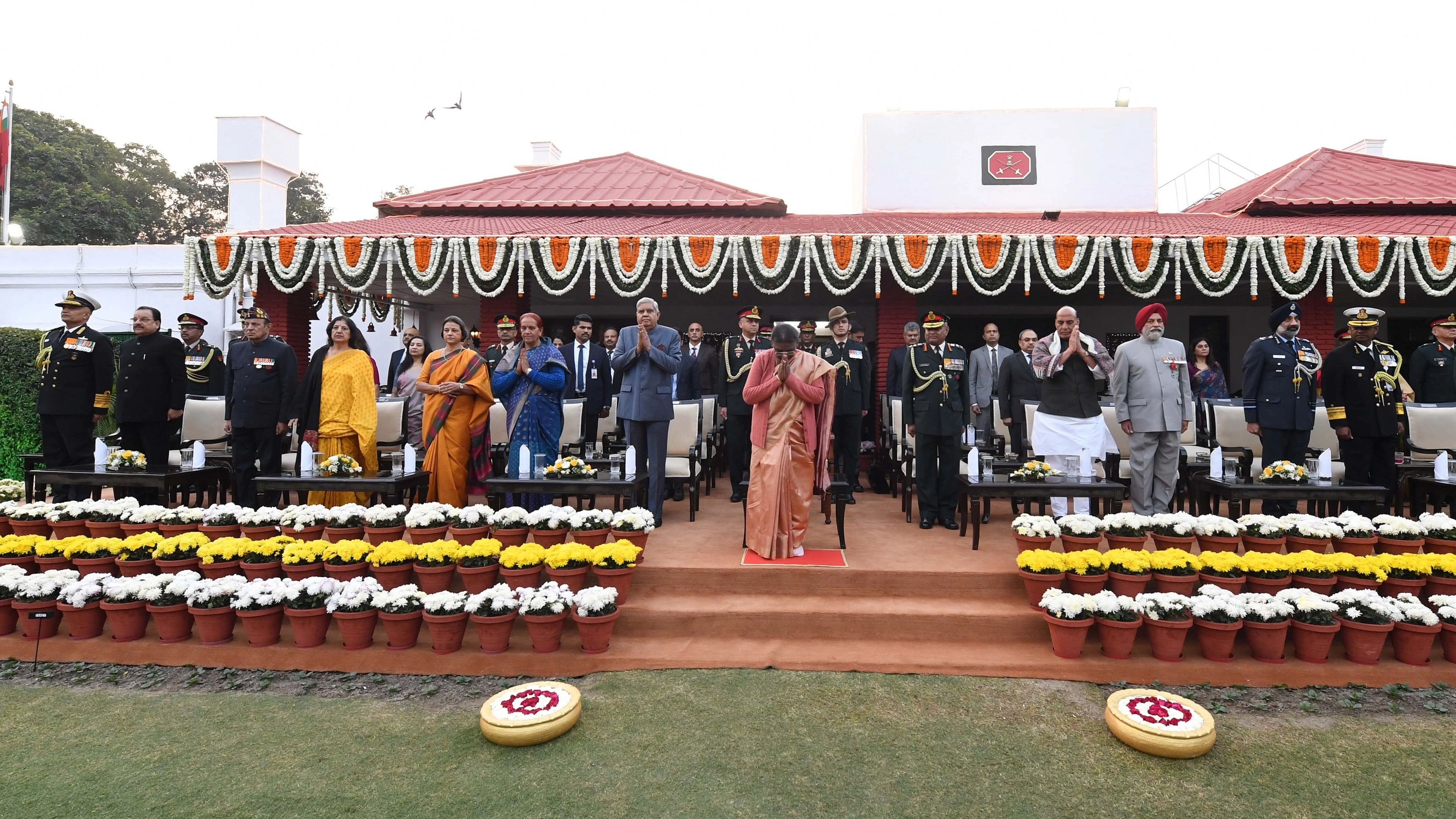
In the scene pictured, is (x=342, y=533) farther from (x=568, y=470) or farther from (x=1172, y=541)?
(x=1172, y=541)

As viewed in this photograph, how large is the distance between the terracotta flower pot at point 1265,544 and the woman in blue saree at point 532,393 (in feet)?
15.8

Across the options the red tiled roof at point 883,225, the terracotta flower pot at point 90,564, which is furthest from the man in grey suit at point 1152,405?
the terracotta flower pot at point 90,564

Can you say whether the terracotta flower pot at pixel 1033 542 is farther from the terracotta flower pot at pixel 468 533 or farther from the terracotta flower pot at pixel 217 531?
the terracotta flower pot at pixel 217 531

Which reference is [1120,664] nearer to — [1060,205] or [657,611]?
[657,611]

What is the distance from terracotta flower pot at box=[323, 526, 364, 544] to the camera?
4383mm

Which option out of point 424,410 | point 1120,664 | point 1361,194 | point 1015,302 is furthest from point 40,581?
point 1361,194

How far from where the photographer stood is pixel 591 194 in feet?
36.5

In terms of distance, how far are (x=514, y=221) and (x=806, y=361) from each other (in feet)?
22.5

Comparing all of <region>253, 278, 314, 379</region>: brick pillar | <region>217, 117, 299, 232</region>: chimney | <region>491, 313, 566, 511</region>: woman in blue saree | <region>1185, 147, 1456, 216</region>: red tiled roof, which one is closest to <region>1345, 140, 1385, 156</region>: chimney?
<region>1185, 147, 1456, 216</region>: red tiled roof

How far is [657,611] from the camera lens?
3.80 metres

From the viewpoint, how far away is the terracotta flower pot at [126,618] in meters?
3.72

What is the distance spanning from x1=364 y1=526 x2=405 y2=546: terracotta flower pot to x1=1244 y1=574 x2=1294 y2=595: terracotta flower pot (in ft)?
16.2

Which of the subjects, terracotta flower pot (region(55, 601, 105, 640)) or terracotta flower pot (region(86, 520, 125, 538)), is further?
terracotta flower pot (region(86, 520, 125, 538))

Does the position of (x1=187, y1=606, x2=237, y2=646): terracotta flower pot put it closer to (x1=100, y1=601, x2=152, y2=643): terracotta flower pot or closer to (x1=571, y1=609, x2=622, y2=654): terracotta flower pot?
(x1=100, y1=601, x2=152, y2=643): terracotta flower pot
